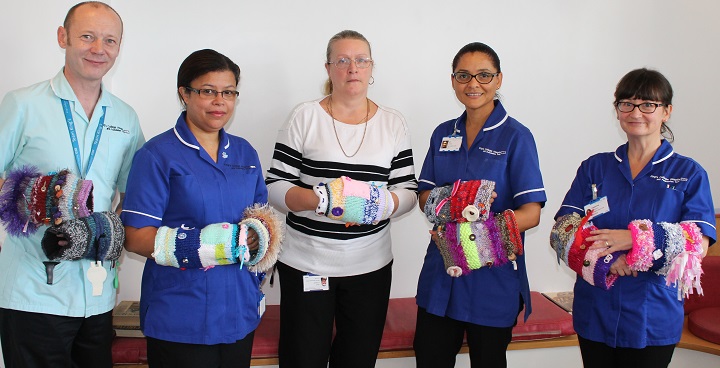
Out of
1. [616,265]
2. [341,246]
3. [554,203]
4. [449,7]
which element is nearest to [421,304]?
[341,246]

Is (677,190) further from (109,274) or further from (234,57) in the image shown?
(234,57)

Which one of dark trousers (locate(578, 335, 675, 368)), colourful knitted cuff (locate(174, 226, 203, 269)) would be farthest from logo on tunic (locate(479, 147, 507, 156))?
colourful knitted cuff (locate(174, 226, 203, 269))

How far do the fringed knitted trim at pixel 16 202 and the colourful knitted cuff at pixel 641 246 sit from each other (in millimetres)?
1921

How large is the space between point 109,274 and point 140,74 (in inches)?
53.5

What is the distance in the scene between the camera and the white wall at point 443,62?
2.86m

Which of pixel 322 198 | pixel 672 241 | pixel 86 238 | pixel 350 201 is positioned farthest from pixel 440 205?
pixel 86 238

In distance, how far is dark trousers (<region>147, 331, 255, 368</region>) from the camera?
1.74m

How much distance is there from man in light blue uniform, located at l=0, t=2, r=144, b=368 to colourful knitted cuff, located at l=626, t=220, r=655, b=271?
5.88ft

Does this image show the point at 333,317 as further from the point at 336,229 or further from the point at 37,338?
the point at 37,338

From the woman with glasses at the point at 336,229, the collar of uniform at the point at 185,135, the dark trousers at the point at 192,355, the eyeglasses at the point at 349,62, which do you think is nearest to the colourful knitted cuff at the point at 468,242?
the woman with glasses at the point at 336,229

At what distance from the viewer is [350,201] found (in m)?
1.92

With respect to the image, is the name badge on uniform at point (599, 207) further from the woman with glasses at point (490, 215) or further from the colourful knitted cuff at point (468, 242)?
the colourful knitted cuff at point (468, 242)

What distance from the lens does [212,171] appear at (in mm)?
1779

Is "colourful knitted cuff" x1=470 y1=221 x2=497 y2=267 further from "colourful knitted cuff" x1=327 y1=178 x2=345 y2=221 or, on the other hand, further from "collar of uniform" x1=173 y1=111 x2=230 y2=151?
"collar of uniform" x1=173 y1=111 x2=230 y2=151
